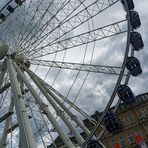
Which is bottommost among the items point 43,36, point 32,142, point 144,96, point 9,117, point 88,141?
point 9,117

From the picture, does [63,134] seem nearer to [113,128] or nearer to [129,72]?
[113,128]

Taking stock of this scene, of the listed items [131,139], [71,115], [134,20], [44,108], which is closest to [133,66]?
[134,20]

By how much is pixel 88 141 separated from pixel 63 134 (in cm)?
206

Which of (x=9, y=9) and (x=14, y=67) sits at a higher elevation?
(x=9, y=9)

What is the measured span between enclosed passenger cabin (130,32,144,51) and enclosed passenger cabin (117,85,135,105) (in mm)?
3000

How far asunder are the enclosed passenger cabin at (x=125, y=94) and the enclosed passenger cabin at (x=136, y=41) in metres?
3.00

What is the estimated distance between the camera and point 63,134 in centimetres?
1549

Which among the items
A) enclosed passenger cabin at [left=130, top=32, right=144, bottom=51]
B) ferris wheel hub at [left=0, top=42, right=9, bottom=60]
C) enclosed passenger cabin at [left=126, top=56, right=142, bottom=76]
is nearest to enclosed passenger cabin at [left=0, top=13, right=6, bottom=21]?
ferris wheel hub at [left=0, top=42, right=9, bottom=60]

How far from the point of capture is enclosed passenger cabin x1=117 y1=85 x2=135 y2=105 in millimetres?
14938

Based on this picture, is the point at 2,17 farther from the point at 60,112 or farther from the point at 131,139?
the point at 131,139

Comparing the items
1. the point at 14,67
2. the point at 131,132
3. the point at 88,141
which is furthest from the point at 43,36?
the point at 131,132

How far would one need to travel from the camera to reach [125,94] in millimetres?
15008

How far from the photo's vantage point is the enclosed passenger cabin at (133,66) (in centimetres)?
1574

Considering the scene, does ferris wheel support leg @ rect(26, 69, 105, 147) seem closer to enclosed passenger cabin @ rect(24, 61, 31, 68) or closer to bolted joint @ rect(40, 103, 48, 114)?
enclosed passenger cabin @ rect(24, 61, 31, 68)
